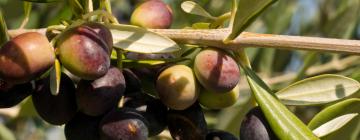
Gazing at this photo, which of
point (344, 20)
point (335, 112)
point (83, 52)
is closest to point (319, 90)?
point (335, 112)

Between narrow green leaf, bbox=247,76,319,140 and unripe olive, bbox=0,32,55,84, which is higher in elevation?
unripe olive, bbox=0,32,55,84

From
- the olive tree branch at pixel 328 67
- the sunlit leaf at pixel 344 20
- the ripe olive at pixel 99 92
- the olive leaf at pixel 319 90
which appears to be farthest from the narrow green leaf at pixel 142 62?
the sunlit leaf at pixel 344 20

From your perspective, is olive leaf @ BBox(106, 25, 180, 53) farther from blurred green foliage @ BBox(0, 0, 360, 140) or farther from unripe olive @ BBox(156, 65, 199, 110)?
blurred green foliage @ BBox(0, 0, 360, 140)

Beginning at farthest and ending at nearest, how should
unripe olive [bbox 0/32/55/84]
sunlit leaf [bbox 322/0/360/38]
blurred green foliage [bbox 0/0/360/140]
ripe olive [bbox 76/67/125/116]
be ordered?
sunlit leaf [bbox 322/0/360/38] → blurred green foliage [bbox 0/0/360/140] → ripe olive [bbox 76/67/125/116] → unripe olive [bbox 0/32/55/84]

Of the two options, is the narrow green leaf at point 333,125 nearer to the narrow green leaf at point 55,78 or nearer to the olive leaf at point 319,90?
the olive leaf at point 319,90

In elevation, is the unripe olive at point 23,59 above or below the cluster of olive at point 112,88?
above

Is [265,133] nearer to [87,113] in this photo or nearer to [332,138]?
[332,138]

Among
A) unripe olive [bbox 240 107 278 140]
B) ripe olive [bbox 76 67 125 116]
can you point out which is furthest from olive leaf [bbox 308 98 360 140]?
ripe olive [bbox 76 67 125 116]
